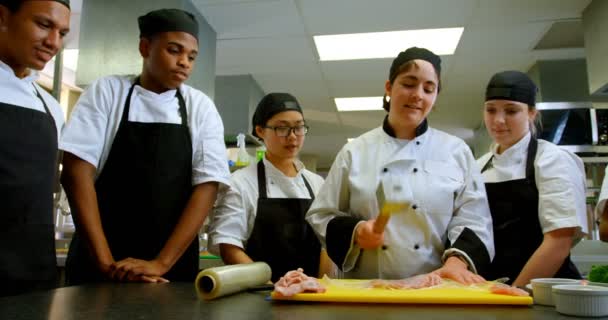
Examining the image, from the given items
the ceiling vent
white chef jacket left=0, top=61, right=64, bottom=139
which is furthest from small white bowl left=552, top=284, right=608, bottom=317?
the ceiling vent

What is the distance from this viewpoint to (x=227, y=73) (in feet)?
15.8

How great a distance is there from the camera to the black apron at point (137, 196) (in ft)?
4.50

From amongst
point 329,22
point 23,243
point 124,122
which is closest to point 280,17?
point 329,22

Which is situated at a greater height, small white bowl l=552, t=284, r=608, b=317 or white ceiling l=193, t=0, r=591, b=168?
white ceiling l=193, t=0, r=591, b=168

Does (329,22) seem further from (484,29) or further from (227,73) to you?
(227,73)

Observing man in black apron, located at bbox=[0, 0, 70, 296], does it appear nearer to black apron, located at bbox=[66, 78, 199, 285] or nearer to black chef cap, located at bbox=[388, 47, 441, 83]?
black apron, located at bbox=[66, 78, 199, 285]

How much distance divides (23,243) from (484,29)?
11.4 ft

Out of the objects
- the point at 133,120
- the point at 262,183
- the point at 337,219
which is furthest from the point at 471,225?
the point at 133,120

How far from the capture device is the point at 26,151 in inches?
50.4

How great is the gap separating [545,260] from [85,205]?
143cm

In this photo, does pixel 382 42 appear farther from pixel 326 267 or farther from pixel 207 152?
pixel 207 152

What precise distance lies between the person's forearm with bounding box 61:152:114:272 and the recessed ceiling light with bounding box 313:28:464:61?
9.25 ft

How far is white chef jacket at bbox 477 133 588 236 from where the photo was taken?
5.03ft

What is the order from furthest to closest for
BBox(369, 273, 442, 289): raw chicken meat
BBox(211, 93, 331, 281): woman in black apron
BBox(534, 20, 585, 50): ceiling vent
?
BBox(534, 20, 585, 50): ceiling vent < BBox(211, 93, 331, 281): woman in black apron < BBox(369, 273, 442, 289): raw chicken meat
